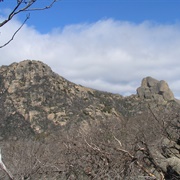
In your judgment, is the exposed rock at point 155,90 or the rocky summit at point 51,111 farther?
the exposed rock at point 155,90

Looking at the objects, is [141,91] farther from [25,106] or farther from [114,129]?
[114,129]

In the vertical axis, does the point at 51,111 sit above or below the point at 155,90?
below

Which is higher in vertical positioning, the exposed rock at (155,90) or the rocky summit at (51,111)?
the exposed rock at (155,90)

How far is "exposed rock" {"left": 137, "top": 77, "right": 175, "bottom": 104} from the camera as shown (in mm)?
111463

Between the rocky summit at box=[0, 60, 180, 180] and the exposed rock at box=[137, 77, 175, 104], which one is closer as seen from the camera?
the rocky summit at box=[0, 60, 180, 180]

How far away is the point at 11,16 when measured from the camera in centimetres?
470

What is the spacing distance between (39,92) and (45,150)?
133ft

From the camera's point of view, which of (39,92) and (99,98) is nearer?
(39,92)

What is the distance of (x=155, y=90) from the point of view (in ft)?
393

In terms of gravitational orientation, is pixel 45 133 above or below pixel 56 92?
below

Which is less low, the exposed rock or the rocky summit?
the exposed rock

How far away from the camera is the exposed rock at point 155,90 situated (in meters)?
111

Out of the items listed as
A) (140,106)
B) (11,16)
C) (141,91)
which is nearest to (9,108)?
(140,106)

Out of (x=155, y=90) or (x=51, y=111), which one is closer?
(x=51, y=111)
